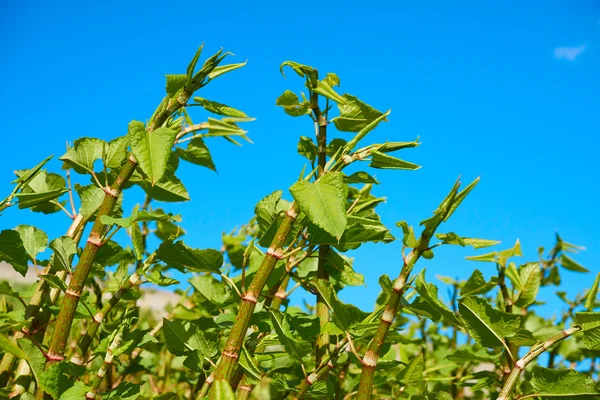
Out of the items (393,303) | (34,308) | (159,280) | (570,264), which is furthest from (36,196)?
(570,264)

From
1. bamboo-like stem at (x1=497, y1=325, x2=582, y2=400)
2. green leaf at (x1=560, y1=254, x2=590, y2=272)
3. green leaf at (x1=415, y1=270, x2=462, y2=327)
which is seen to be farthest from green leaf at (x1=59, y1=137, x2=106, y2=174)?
green leaf at (x1=560, y1=254, x2=590, y2=272)

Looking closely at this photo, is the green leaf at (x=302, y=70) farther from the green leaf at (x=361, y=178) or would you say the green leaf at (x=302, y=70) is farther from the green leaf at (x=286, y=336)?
the green leaf at (x=286, y=336)

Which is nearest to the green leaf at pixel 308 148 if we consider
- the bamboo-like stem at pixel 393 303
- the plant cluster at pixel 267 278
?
the plant cluster at pixel 267 278

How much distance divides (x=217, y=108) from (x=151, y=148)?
0.54 feet

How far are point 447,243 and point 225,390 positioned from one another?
337 mm

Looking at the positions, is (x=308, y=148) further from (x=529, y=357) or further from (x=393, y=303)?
(x=529, y=357)

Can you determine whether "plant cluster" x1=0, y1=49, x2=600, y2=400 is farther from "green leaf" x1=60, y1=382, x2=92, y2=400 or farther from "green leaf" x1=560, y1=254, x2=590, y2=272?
"green leaf" x1=560, y1=254, x2=590, y2=272

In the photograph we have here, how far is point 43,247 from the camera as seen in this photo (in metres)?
0.97

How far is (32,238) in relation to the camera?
3.17 feet

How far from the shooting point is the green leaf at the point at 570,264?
1642mm

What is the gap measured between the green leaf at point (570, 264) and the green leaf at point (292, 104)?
3.44 feet

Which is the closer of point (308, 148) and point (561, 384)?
point (561, 384)

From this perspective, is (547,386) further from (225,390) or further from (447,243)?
(225,390)

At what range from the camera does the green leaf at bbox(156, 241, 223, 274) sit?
803mm
